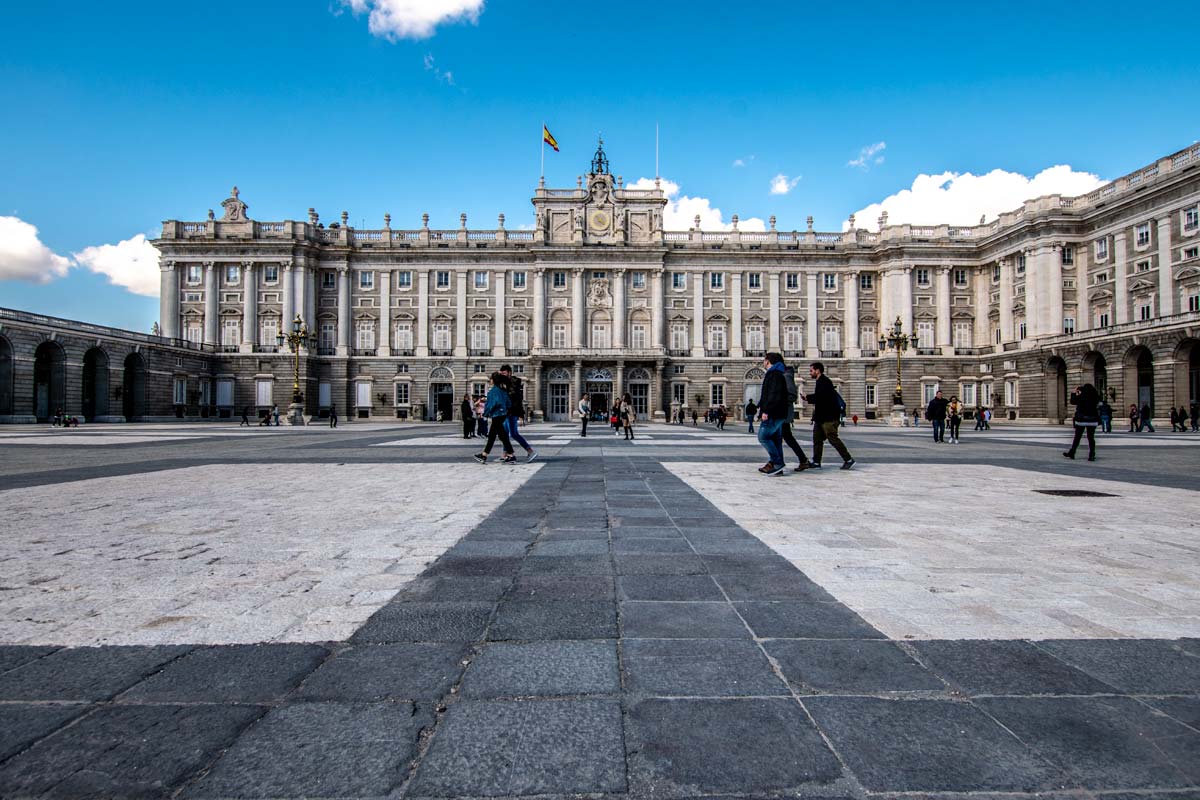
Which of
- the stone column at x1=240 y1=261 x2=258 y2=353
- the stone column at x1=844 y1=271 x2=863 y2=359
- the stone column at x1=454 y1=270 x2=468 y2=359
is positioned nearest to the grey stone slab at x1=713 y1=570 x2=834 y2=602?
the stone column at x1=454 y1=270 x2=468 y2=359

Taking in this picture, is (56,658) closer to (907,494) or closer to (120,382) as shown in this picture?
(907,494)

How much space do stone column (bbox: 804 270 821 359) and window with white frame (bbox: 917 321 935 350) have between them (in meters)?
7.27

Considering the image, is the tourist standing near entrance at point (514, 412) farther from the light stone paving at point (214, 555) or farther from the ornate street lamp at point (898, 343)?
the ornate street lamp at point (898, 343)

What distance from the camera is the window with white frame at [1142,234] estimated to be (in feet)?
114

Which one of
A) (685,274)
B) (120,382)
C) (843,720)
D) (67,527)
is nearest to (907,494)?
(843,720)

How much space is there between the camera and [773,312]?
47312 millimetres

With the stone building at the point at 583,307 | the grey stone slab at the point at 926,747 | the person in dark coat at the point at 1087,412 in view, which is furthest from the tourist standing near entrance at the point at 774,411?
the stone building at the point at 583,307

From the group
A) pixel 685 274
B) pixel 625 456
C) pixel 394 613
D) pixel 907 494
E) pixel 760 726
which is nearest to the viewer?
pixel 760 726

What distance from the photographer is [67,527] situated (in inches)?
187

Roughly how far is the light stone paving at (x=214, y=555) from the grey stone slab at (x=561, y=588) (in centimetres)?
66

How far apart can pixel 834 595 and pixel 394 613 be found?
2.18m

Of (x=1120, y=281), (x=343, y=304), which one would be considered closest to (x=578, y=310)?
(x=343, y=304)

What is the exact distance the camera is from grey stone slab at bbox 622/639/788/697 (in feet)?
6.73

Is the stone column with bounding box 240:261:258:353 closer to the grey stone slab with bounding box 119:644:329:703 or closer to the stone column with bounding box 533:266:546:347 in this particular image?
the stone column with bounding box 533:266:546:347
